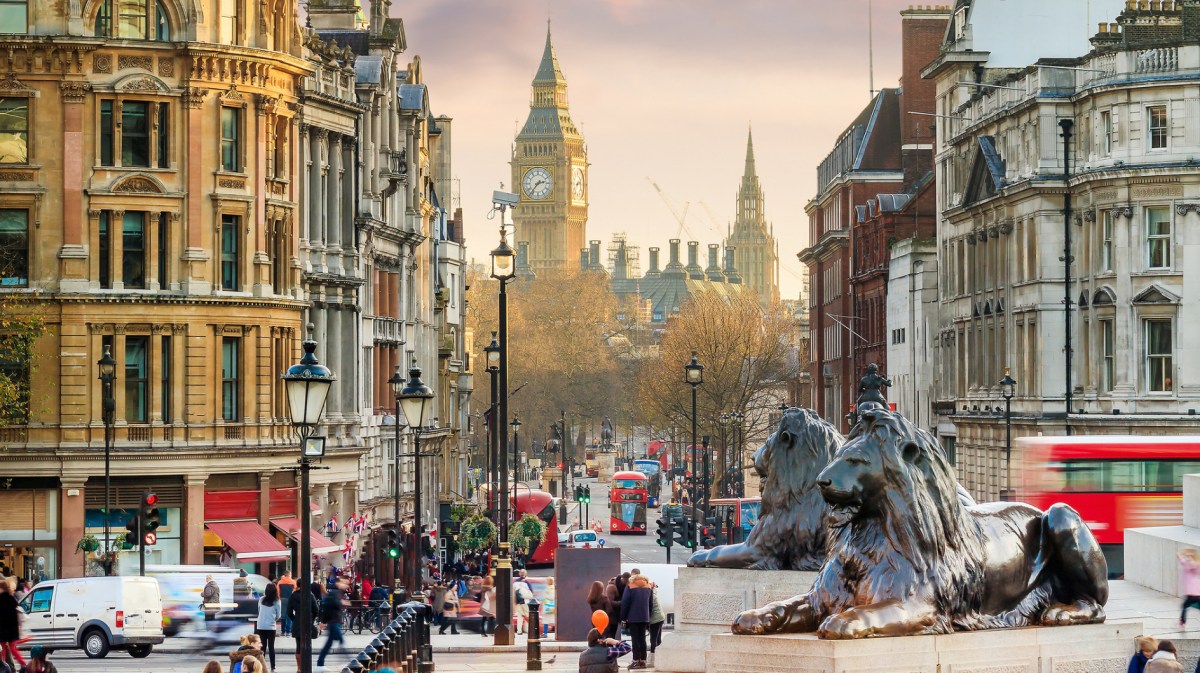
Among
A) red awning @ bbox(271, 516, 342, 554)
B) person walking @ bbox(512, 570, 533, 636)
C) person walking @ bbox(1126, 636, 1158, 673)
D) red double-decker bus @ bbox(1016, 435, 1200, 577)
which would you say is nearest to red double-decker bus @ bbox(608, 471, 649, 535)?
red awning @ bbox(271, 516, 342, 554)

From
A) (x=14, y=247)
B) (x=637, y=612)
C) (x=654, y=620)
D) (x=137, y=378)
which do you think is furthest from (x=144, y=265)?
(x=637, y=612)

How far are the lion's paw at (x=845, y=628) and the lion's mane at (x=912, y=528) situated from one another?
0.33 meters

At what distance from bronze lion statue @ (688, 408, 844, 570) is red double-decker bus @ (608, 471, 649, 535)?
92423 millimetres

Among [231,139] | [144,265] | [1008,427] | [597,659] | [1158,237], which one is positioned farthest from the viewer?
[1158,237]

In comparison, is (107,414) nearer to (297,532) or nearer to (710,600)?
(297,532)

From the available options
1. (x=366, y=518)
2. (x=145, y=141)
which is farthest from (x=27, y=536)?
(x=366, y=518)

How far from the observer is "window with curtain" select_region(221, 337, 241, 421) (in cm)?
5291

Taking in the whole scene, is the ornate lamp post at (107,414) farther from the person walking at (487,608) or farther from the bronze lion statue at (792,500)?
the bronze lion statue at (792,500)

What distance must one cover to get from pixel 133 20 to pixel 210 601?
16623 millimetres

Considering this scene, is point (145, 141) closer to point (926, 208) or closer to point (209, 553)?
point (209, 553)

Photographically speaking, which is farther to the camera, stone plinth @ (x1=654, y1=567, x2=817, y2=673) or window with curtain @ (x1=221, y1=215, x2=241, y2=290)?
window with curtain @ (x1=221, y1=215, x2=241, y2=290)

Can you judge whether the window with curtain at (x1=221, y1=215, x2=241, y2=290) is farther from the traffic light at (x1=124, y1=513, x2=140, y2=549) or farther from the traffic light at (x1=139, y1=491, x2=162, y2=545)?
the traffic light at (x1=124, y1=513, x2=140, y2=549)

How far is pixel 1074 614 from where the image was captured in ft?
59.7

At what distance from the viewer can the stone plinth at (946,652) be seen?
16.4 metres
